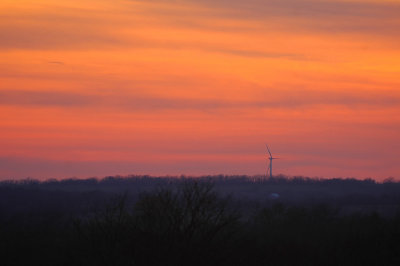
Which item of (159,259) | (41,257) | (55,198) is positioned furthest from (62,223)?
(55,198)

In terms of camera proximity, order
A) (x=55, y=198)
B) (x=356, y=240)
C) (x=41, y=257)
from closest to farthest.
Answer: (x=41, y=257)
(x=356, y=240)
(x=55, y=198)

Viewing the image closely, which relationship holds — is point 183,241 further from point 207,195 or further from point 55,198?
point 55,198

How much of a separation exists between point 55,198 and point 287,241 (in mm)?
60686

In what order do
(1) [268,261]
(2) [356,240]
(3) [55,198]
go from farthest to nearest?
(3) [55,198]
(2) [356,240]
(1) [268,261]

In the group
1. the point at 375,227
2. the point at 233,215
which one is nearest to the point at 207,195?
the point at 233,215

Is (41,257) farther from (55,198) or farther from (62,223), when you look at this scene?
(55,198)

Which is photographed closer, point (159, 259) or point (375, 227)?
point (159, 259)

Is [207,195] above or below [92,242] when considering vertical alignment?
above

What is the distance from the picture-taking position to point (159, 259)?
35906 mm

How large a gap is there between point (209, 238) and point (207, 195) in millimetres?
2182

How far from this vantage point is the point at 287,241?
53.3m

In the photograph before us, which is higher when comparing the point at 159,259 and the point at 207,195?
the point at 207,195

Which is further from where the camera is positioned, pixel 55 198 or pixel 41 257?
pixel 55 198

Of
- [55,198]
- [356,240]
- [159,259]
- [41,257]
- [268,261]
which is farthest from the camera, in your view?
[55,198]
